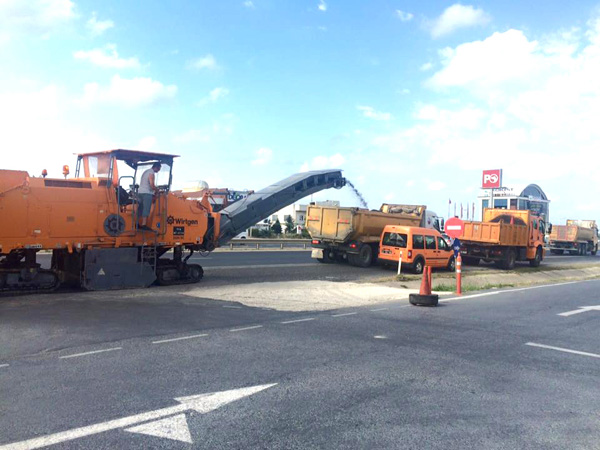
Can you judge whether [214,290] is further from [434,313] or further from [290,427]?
[290,427]

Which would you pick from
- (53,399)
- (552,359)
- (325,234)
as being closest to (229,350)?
(53,399)

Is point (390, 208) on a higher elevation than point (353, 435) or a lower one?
higher

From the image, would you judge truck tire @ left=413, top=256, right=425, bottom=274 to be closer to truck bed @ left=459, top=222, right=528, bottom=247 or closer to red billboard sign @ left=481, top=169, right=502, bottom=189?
truck bed @ left=459, top=222, right=528, bottom=247

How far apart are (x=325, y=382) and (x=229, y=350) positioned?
183 cm

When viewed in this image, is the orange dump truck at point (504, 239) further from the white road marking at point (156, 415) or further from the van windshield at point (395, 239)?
the white road marking at point (156, 415)

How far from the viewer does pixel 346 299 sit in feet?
43.6

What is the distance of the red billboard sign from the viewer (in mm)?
53844

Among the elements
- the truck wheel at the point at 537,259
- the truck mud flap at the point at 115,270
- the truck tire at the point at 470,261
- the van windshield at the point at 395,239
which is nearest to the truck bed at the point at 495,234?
the truck wheel at the point at 537,259

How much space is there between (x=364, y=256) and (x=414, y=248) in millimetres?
2827

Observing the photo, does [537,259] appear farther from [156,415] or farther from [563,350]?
[156,415]

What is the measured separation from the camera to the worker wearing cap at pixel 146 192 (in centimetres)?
1323

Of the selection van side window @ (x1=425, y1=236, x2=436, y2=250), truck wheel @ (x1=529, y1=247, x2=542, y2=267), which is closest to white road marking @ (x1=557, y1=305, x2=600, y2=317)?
van side window @ (x1=425, y1=236, x2=436, y2=250)

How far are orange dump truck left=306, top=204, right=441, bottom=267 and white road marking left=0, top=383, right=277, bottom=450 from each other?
17.3 m

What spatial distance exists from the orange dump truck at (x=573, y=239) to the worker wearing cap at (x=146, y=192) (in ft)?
134
